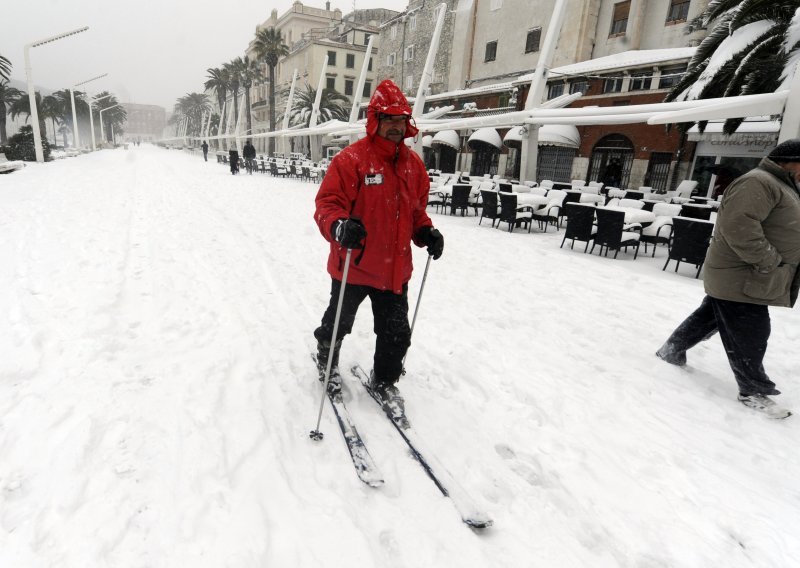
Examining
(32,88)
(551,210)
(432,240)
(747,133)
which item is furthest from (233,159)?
(432,240)

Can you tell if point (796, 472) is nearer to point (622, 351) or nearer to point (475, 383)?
point (622, 351)

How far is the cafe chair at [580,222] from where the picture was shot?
7718 millimetres

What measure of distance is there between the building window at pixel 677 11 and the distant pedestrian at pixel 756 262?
23318 mm

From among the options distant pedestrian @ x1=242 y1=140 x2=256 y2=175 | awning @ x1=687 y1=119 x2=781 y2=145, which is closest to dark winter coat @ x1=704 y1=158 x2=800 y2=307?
awning @ x1=687 y1=119 x2=781 y2=145

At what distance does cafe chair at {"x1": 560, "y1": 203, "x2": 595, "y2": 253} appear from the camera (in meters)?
7.72

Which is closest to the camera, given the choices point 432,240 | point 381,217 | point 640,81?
point 381,217

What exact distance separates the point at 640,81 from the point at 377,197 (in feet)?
71.0

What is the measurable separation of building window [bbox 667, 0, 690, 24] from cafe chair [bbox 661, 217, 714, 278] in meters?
19.7

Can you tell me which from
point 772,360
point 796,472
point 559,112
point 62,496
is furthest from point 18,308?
point 559,112

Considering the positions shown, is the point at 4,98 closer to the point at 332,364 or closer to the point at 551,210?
the point at 551,210

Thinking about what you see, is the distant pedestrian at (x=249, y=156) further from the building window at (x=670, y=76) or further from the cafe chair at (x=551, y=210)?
the building window at (x=670, y=76)

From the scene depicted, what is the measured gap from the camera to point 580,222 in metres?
7.83

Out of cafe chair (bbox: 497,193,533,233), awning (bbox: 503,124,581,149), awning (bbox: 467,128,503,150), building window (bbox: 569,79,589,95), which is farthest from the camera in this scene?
awning (bbox: 467,128,503,150)

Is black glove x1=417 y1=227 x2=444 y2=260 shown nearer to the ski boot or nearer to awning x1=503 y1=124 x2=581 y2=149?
the ski boot
